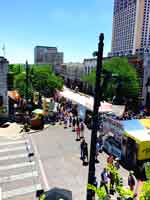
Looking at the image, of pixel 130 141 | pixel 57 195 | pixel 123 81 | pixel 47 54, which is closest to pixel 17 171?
pixel 57 195

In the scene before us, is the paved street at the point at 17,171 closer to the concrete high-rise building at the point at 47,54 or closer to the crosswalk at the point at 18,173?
the crosswalk at the point at 18,173

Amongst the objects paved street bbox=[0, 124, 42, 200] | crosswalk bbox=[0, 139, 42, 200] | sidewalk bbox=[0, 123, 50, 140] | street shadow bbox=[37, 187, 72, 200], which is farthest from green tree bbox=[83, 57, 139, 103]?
street shadow bbox=[37, 187, 72, 200]

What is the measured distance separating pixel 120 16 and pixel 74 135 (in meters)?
126

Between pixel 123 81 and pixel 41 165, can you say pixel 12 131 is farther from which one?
pixel 123 81

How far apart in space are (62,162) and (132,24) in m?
121

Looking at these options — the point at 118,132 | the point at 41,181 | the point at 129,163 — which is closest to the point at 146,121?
the point at 118,132

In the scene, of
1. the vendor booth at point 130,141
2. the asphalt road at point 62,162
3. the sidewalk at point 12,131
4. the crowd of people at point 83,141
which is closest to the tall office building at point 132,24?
the crowd of people at point 83,141

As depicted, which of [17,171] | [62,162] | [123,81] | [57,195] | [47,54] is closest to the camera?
[57,195]

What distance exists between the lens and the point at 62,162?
651 inches

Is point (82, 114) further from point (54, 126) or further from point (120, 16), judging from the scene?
point (120, 16)

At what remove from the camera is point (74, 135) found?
22688 millimetres

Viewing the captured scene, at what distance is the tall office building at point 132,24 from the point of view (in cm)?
12150

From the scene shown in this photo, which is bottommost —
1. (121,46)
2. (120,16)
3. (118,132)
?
(118,132)

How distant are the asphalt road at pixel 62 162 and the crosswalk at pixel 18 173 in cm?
56
